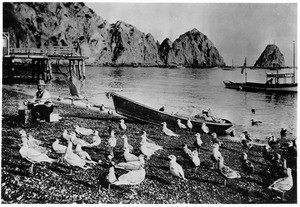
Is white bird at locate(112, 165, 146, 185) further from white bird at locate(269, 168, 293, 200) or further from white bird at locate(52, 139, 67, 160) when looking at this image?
white bird at locate(269, 168, 293, 200)

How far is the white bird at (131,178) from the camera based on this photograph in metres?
4.36

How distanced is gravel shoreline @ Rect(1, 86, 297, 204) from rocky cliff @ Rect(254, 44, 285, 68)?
1218mm

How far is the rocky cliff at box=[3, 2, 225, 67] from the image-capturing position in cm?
494

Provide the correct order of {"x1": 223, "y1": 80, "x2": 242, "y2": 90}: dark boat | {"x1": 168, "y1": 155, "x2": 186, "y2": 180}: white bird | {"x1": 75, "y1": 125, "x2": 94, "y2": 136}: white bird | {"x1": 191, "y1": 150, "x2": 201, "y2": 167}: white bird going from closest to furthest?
1. {"x1": 168, "y1": 155, "x2": 186, "y2": 180}: white bird
2. {"x1": 191, "y1": 150, "x2": 201, "y2": 167}: white bird
3. {"x1": 75, "y1": 125, "x2": 94, "y2": 136}: white bird
4. {"x1": 223, "y1": 80, "x2": 242, "y2": 90}: dark boat

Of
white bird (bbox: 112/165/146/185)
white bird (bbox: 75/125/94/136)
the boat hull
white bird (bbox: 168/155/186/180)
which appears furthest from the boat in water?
white bird (bbox: 75/125/94/136)

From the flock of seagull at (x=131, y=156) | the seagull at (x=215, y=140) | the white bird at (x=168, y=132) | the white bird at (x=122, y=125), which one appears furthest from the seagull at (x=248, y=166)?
the white bird at (x=122, y=125)

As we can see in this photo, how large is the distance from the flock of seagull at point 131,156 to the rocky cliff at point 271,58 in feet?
3.57

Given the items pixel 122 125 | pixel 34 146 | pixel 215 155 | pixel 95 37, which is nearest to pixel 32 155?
pixel 34 146

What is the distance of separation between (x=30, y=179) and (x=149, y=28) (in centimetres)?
260

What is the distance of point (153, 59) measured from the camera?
5.74 meters

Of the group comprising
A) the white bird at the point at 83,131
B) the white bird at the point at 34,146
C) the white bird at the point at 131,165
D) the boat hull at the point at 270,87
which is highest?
the boat hull at the point at 270,87

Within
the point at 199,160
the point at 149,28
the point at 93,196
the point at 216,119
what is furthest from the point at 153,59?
the point at 93,196

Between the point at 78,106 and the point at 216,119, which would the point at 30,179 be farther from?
the point at 216,119

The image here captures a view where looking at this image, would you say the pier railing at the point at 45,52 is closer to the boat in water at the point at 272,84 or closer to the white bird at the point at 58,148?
the white bird at the point at 58,148
